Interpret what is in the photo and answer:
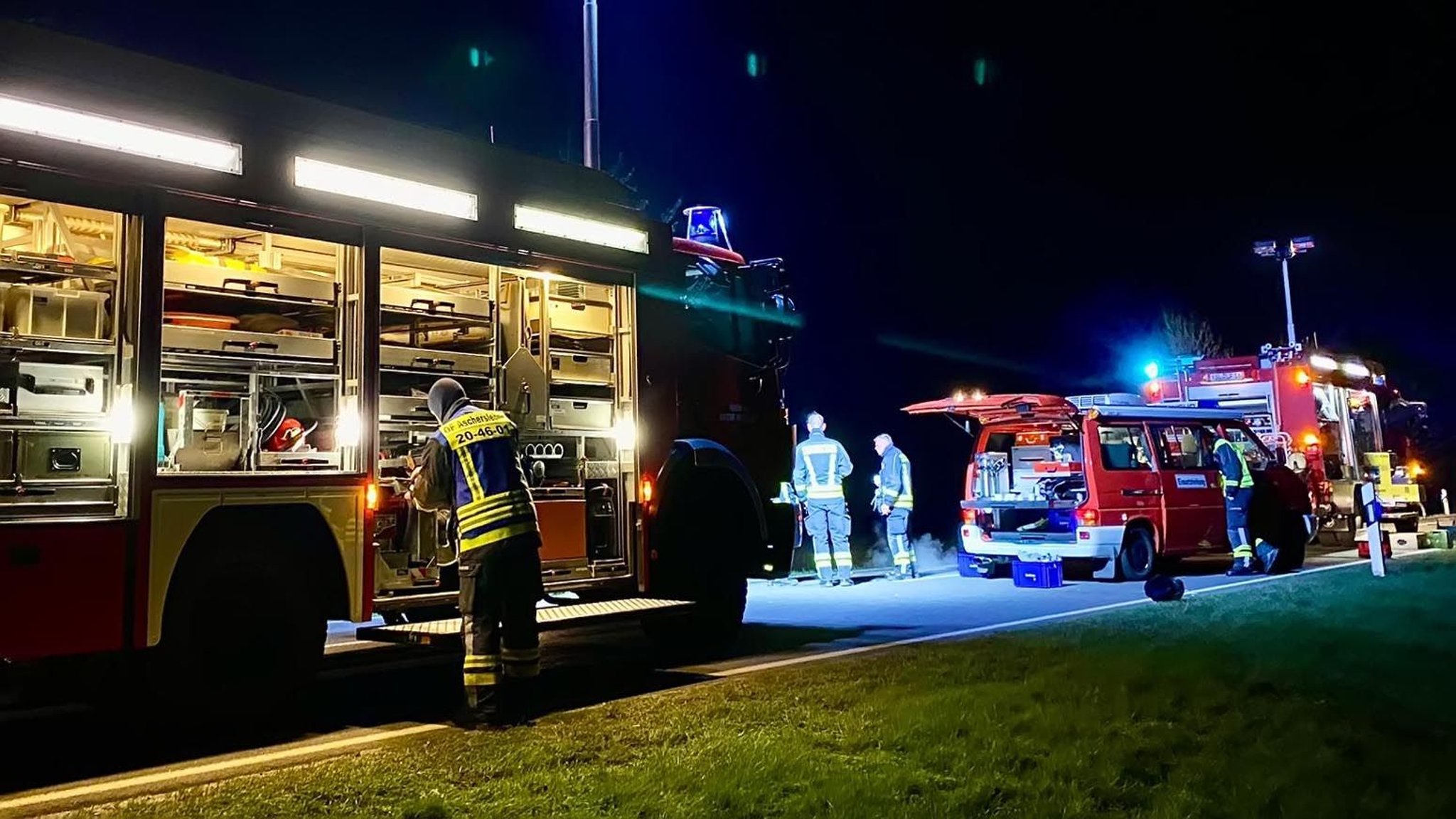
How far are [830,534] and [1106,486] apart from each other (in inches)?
119

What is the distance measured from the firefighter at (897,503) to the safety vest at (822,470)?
1.92 feet

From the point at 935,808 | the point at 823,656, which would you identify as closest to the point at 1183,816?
the point at 935,808

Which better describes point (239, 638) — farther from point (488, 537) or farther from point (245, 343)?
point (245, 343)

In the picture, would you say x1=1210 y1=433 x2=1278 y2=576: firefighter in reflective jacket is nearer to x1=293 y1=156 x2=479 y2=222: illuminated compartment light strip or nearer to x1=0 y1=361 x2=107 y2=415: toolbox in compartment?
x1=293 y1=156 x2=479 y2=222: illuminated compartment light strip

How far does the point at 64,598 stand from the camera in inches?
185

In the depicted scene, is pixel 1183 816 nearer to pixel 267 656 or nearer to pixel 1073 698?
pixel 1073 698

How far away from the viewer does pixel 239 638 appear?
5.41 metres

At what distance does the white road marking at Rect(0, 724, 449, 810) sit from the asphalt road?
2 cm

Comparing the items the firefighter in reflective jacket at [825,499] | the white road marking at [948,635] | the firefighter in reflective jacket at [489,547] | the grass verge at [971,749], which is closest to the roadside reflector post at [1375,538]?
the white road marking at [948,635]

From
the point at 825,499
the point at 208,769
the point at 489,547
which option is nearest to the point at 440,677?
the point at 489,547

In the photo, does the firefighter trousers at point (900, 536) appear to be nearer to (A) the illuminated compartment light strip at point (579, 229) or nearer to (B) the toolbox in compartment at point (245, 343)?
(A) the illuminated compartment light strip at point (579, 229)

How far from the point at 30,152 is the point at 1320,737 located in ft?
19.3

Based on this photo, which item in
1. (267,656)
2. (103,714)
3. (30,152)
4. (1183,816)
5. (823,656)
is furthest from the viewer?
(823,656)

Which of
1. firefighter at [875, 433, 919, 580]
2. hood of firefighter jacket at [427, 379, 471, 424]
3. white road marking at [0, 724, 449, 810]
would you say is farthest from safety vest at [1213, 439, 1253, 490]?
white road marking at [0, 724, 449, 810]
